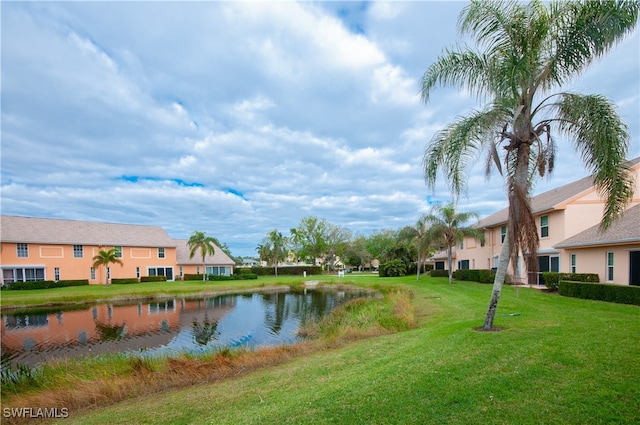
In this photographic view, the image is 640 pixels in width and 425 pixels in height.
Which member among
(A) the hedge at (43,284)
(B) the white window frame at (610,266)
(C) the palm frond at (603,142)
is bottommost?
(A) the hedge at (43,284)

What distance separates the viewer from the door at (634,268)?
15.0 metres

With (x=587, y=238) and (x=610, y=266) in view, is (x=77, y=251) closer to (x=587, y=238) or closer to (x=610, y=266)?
(x=587, y=238)

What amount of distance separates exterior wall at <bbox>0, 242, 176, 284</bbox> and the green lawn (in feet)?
126

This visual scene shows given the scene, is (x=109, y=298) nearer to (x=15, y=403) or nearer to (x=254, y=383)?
(x=15, y=403)

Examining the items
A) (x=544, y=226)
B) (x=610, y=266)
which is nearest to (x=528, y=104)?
(x=610, y=266)

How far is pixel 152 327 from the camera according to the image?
1819 centimetres

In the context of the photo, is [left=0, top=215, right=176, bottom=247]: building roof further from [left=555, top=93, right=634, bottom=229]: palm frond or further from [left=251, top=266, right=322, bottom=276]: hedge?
[left=555, top=93, right=634, bottom=229]: palm frond

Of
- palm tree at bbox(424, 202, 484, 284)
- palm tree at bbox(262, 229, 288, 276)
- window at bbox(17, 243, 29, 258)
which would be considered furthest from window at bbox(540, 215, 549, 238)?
window at bbox(17, 243, 29, 258)

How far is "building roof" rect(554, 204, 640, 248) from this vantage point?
15.0 metres

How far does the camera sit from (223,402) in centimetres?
621

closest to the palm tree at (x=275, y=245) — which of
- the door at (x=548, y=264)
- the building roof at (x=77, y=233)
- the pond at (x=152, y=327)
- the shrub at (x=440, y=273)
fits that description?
the building roof at (x=77, y=233)

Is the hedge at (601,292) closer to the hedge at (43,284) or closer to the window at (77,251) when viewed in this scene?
the hedge at (43,284)

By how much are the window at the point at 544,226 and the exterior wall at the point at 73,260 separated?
42765mm

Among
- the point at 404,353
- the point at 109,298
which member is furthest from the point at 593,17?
the point at 109,298
